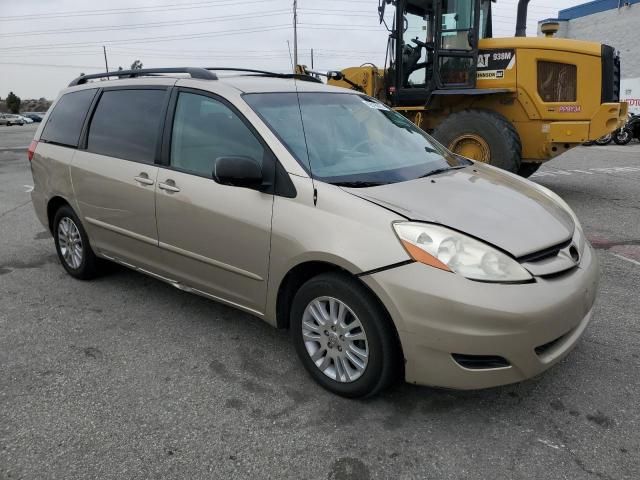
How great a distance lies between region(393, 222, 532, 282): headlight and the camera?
8.26 feet

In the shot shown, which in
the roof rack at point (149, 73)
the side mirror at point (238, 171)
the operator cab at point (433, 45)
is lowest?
the side mirror at point (238, 171)

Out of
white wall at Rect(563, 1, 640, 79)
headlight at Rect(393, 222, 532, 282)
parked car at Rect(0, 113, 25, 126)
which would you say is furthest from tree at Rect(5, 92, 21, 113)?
headlight at Rect(393, 222, 532, 282)

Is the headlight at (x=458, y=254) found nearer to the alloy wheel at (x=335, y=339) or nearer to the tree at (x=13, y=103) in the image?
the alloy wheel at (x=335, y=339)

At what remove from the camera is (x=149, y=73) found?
4184 mm

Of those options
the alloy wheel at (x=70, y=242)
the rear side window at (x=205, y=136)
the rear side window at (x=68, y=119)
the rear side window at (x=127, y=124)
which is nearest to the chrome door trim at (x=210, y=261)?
the rear side window at (x=205, y=136)

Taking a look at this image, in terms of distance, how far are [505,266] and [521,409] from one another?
0.80 metres

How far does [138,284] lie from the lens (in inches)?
185

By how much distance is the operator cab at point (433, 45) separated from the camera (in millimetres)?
8156

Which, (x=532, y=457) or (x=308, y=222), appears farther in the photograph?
(x=308, y=222)

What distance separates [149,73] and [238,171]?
1.69 metres

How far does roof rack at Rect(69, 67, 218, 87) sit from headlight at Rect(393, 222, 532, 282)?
1.86 metres

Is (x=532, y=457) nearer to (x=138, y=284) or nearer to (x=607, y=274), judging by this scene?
(x=607, y=274)

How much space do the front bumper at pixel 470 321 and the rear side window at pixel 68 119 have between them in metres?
3.18

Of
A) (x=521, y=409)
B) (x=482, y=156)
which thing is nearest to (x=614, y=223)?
(x=482, y=156)
